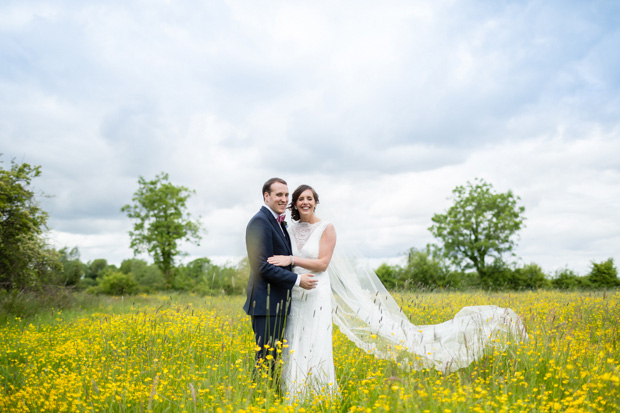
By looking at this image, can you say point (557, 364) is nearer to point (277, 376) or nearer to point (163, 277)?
point (277, 376)

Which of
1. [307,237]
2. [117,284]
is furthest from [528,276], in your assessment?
[307,237]

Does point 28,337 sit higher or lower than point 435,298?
lower

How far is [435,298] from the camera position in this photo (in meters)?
11.8

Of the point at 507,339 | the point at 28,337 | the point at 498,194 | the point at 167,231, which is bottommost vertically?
the point at 28,337

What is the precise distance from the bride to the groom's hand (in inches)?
8.8

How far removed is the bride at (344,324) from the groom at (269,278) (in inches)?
6.7

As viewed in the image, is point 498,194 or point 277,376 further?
point 498,194

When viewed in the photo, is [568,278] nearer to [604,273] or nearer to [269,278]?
[604,273]

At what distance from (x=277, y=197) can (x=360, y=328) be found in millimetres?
2786

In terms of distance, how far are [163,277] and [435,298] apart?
34.1 metres

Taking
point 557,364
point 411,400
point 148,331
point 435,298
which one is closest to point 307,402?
point 411,400

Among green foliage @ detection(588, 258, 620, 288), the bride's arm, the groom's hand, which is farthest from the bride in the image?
green foliage @ detection(588, 258, 620, 288)

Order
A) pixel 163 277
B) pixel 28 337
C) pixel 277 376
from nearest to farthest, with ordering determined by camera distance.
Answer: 1. pixel 277 376
2. pixel 28 337
3. pixel 163 277

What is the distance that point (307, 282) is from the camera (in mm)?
5305
